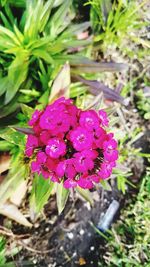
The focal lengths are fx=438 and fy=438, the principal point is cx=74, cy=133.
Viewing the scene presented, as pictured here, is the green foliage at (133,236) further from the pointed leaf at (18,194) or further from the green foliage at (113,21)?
the green foliage at (113,21)

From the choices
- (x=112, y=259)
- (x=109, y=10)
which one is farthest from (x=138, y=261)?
(x=109, y=10)

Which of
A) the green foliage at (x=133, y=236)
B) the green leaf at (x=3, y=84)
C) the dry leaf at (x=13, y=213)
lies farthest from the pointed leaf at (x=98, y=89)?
the dry leaf at (x=13, y=213)

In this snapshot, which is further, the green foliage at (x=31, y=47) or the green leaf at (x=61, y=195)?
the green foliage at (x=31, y=47)

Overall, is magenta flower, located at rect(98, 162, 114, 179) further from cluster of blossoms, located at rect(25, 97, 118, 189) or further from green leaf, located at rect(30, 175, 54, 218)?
green leaf, located at rect(30, 175, 54, 218)

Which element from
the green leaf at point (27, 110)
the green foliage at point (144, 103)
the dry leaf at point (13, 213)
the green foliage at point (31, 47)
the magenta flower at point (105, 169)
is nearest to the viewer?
the magenta flower at point (105, 169)

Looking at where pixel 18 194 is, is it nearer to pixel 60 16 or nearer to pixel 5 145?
pixel 5 145

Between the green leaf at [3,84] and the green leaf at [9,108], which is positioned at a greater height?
the green leaf at [3,84]
